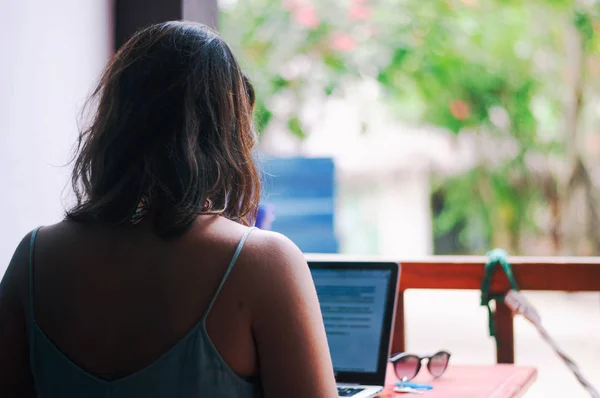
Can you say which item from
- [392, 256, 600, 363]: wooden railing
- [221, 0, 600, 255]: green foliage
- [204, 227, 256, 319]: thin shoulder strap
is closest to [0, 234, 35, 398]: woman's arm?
[204, 227, 256, 319]: thin shoulder strap

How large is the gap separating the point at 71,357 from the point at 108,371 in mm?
67

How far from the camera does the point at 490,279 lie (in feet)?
7.32

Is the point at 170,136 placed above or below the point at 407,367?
above

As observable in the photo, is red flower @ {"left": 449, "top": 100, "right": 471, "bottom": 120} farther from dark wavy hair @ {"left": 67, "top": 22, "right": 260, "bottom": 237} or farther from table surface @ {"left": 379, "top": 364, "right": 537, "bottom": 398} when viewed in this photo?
dark wavy hair @ {"left": 67, "top": 22, "right": 260, "bottom": 237}

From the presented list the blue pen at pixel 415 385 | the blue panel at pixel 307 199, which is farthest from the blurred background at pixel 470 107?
the blue pen at pixel 415 385

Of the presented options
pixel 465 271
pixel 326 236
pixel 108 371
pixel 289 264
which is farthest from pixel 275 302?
pixel 326 236

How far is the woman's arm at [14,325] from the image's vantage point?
4.00 ft

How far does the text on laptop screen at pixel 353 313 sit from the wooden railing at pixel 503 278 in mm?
484

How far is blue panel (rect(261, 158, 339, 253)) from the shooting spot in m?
3.41

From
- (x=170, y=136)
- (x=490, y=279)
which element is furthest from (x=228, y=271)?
(x=490, y=279)

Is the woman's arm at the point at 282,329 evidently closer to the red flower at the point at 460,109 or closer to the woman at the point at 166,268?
the woman at the point at 166,268

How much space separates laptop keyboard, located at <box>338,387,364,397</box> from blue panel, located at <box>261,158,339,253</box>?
1.65 metres

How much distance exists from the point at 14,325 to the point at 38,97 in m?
0.98

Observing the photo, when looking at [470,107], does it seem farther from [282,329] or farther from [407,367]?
[282,329]
